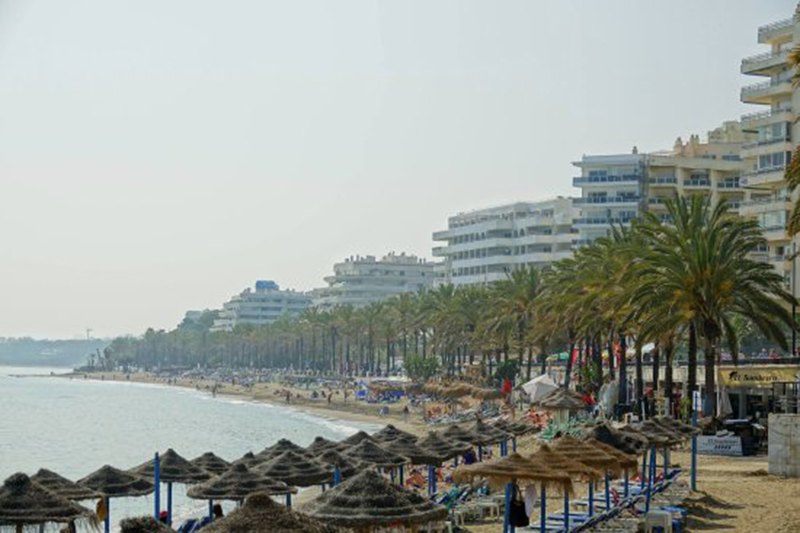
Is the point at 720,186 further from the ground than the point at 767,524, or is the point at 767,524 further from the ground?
the point at 720,186

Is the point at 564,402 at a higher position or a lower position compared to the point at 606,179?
lower

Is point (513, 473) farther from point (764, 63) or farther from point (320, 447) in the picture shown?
point (764, 63)

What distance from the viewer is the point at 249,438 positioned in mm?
85625

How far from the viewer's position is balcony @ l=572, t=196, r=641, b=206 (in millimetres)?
103062

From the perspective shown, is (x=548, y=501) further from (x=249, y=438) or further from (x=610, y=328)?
(x=249, y=438)

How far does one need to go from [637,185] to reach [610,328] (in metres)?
49.2

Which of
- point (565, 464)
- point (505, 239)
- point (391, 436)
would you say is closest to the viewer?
point (565, 464)

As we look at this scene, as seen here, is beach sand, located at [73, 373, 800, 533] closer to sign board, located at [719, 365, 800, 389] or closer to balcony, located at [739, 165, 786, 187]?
sign board, located at [719, 365, 800, 389]

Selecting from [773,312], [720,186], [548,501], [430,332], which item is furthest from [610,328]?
[430,332]

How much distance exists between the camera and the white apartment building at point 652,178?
325 ft

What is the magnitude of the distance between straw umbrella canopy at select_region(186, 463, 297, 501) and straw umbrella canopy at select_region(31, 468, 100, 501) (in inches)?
70.8

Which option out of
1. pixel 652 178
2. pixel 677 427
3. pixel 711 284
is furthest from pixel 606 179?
pixel 677 427

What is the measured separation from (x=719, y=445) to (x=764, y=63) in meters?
33.7

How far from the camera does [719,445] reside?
39875 mm
